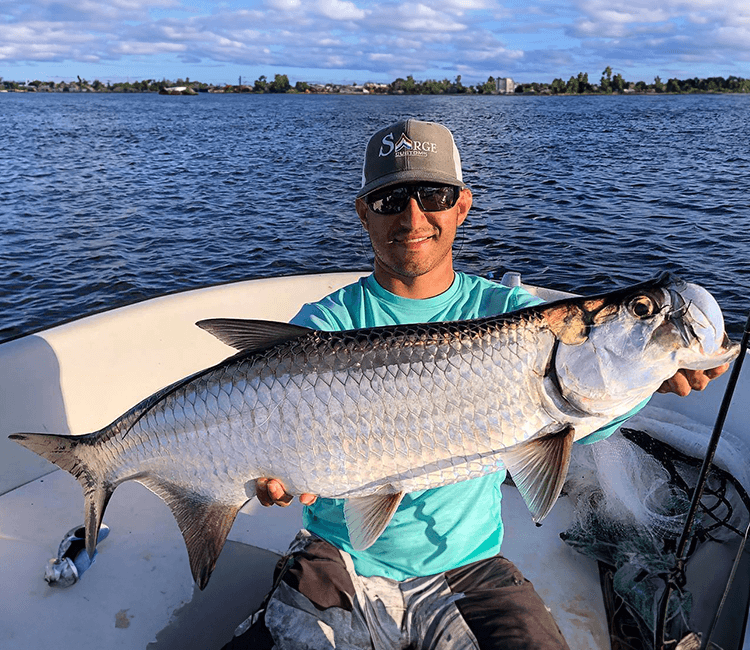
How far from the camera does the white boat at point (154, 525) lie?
3.58 m

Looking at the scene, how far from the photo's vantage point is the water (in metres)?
13.5

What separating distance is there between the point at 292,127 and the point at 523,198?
3228cm

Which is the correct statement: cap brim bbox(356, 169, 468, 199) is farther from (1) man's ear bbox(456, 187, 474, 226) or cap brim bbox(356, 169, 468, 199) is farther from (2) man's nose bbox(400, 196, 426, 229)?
(1) man's ear bbox(456, 187, 474, 226)

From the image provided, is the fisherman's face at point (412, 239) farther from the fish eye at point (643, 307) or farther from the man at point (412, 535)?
the fish eye at point (643, 307)

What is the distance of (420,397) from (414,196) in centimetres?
114

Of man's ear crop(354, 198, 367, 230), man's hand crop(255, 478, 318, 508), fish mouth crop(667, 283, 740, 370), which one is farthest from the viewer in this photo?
man's ear crop(354, 198, 367, 230)

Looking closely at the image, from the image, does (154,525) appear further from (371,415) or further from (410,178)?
(410,178)

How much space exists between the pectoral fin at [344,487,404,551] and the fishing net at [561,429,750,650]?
190 centimetres

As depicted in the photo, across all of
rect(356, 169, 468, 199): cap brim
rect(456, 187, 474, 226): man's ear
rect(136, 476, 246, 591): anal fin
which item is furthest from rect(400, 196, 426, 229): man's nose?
rect(136, 476, 246, 591): anal fin

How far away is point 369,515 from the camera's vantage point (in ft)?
8.65

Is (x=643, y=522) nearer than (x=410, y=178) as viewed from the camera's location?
No

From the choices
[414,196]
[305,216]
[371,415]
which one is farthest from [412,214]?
[305,216]

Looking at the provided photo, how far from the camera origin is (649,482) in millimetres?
4441

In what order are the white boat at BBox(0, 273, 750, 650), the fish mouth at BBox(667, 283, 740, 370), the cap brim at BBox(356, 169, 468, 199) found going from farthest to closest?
the white boat at BBox(0, 273, 750, 650) → the cap brim at BBox(356, 169, 468, 199) → the fish mouth at BBox(667, 283, 740, 370)
